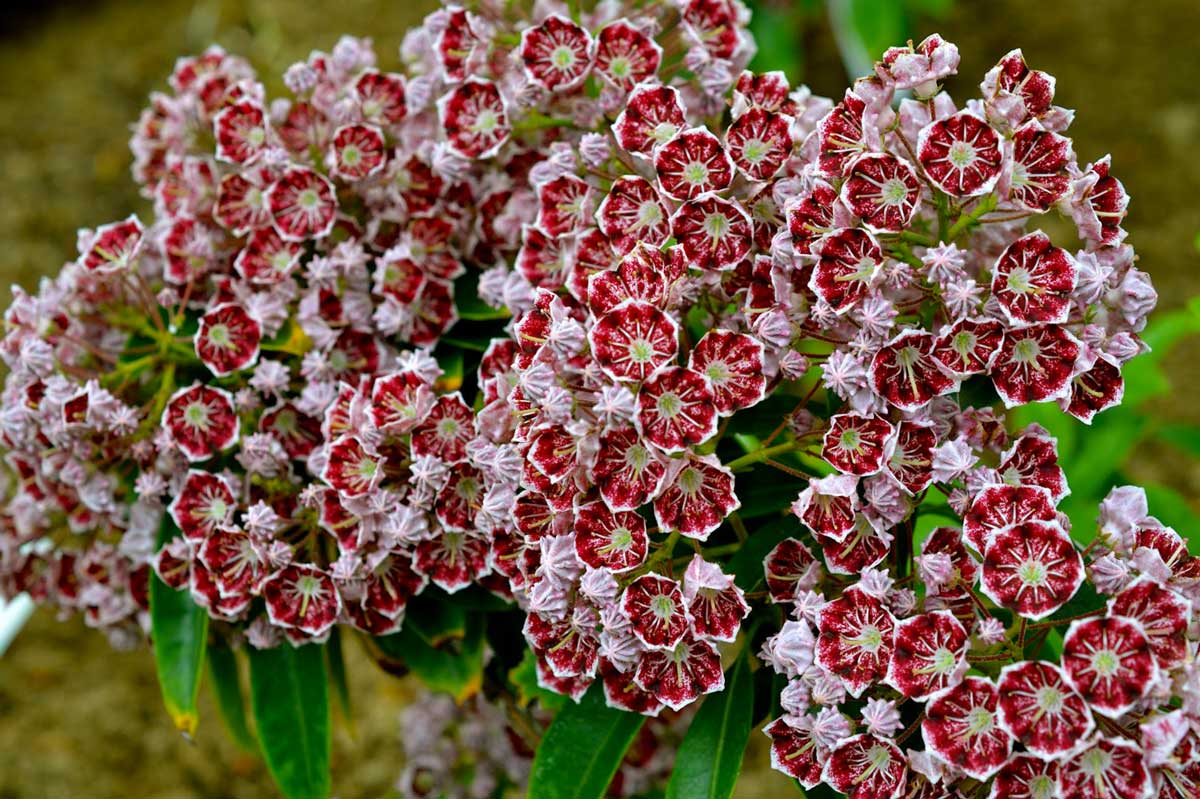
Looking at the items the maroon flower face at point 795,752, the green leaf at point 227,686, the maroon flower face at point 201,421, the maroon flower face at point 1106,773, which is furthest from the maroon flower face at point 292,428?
the maroon flower face at point 1106,773

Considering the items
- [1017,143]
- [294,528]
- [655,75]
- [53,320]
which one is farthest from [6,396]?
[1017,143]

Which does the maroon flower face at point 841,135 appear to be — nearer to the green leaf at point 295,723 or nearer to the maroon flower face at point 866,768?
the maroon flower face at point 866,768

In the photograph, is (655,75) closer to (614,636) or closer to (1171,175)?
(614,636)

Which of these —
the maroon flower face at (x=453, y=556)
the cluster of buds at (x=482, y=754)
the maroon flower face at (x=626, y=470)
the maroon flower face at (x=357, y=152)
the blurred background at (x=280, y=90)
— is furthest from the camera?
the blurred background at (x=280, y=90)

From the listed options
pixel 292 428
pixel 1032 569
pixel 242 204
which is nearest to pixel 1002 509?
pixel 1032 569

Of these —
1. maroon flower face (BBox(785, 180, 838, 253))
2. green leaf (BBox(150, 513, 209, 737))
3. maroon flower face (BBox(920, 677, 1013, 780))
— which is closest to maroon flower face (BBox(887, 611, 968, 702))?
maroon flower face (BBox(920, 677, 1013, 780))

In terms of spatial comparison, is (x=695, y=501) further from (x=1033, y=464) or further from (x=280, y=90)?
(x=280, y=90)
